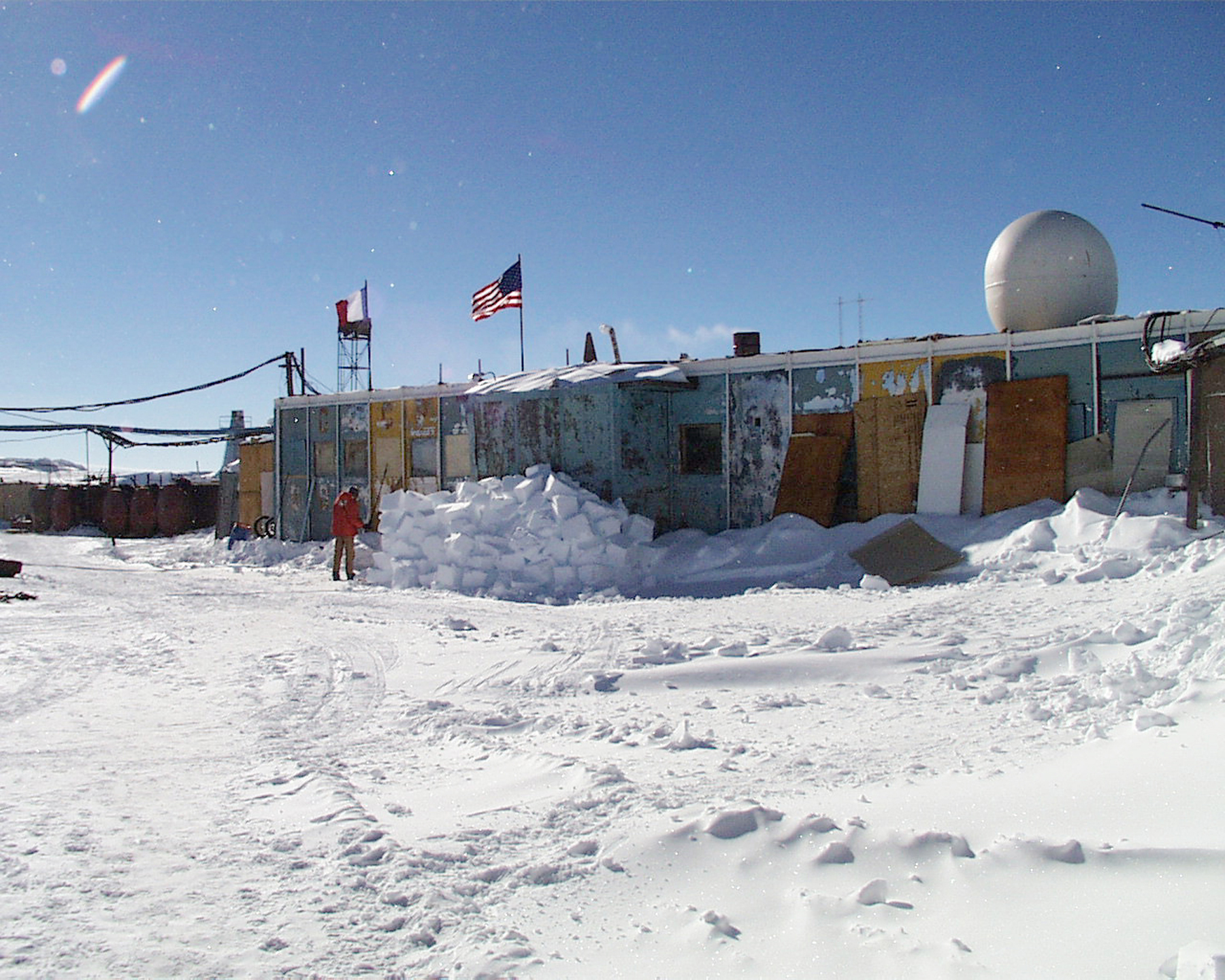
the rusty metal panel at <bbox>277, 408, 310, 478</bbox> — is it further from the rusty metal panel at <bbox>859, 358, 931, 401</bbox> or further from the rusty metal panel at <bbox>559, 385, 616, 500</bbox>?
the rusty metal panel at <bbox>859, 358, 931, 401</bbox>

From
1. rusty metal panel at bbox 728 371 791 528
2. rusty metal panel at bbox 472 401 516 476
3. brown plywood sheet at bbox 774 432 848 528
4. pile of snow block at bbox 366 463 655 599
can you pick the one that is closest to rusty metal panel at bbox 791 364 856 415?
rusty metal panel at bbox 728 371 791 528

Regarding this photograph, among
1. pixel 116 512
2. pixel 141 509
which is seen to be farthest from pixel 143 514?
pixel 116 512

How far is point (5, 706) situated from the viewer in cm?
668

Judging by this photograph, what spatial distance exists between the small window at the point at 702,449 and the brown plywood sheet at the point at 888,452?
242cm

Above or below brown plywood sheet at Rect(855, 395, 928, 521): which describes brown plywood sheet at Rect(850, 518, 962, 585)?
below

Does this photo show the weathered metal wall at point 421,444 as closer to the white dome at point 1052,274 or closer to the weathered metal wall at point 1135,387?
the white dome at point 1052,274

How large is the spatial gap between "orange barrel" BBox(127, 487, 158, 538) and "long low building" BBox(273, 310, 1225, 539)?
1929cm

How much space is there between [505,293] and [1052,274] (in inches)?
446

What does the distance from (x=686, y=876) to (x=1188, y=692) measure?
3.23m

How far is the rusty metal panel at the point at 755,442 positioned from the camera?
1510 cm

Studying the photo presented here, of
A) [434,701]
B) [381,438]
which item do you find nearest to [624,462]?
[381,438]

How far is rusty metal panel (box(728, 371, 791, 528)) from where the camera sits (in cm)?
1510

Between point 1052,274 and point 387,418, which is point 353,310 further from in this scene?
point 1052,274

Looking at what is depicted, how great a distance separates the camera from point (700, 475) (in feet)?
52.2
